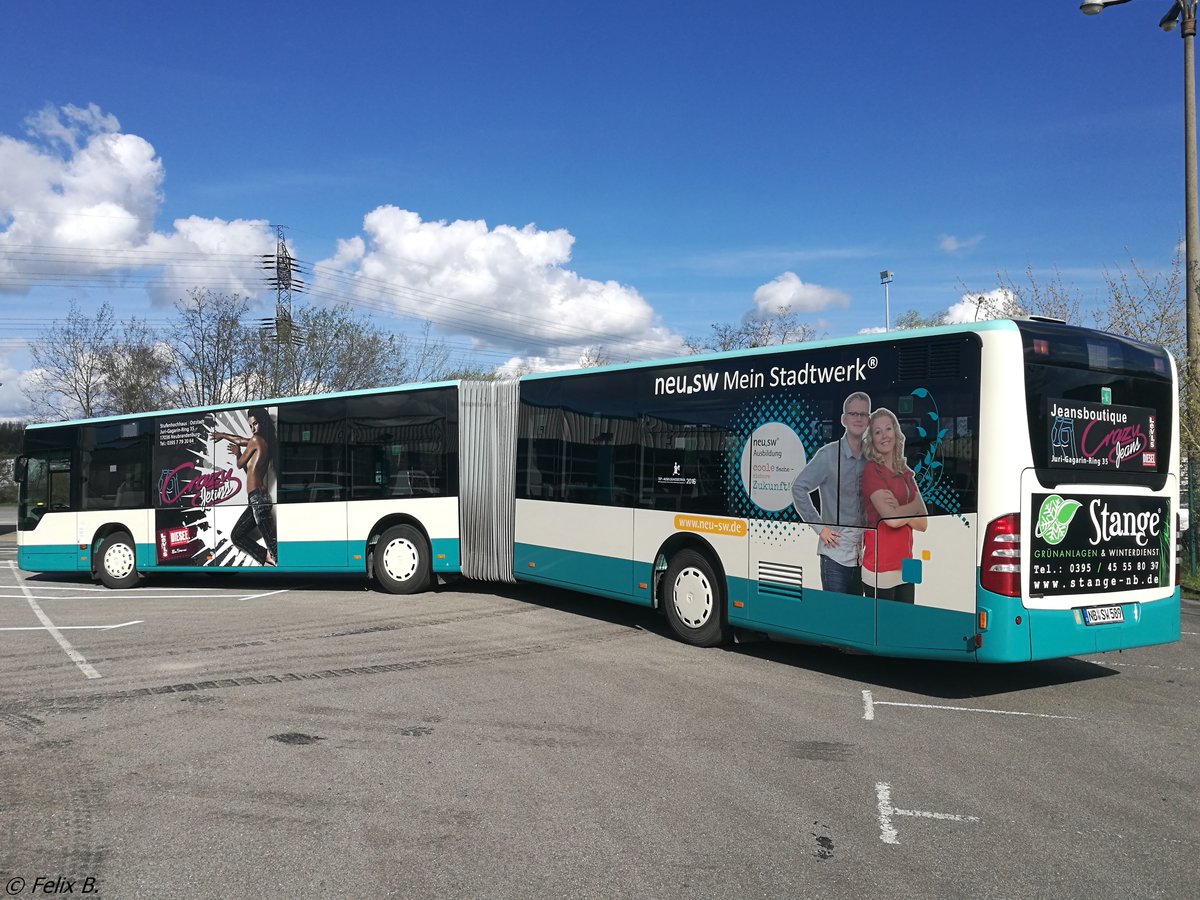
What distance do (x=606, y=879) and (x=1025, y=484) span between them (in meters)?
4.65

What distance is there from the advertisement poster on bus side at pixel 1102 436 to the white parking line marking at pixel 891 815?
331 centimetres

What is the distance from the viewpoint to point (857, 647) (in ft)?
26.5

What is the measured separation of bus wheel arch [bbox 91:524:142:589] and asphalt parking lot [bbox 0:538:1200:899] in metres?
5.90

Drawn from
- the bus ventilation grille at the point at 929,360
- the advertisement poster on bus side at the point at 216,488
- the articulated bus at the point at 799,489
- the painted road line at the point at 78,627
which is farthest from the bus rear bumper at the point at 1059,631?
the advertisement poster on bus side at the point at 216,488

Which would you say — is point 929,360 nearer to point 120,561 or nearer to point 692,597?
point 692,597

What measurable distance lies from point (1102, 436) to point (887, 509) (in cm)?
179

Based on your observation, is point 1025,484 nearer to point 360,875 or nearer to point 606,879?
point 606,879

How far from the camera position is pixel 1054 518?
7.38m

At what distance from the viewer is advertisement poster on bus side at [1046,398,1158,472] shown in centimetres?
744

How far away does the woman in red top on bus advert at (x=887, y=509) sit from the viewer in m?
7.72

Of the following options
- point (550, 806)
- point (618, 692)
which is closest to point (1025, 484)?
point (618, 692)

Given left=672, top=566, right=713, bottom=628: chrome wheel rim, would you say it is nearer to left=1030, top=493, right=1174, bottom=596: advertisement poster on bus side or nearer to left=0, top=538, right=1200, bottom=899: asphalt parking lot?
left=0, top=538, right=1200, bottom=899: asphalt parking lot

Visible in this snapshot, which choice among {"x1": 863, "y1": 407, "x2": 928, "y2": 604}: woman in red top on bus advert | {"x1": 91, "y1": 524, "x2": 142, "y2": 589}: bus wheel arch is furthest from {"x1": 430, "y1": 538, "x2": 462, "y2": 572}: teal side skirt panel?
{"x1": 863, "y1": 407, "x2": 928, "y2": 604}: woman in red top on bus advert

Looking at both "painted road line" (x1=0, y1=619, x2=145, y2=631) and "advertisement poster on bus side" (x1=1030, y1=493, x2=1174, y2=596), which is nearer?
"advertisement poster on bus side" (x1=1030, y1=493, x2=1174, y2=596)
